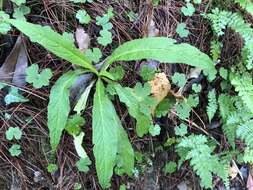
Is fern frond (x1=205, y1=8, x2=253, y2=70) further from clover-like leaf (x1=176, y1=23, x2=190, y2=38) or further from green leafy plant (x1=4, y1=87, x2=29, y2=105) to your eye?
green leafy plant (x1=4, y1=87, x2=29, y2=105)

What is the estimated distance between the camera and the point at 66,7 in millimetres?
2701

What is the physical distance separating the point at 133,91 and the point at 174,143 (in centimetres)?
50

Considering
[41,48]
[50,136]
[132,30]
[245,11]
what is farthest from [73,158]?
[245,11]

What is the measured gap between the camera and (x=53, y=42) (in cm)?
237

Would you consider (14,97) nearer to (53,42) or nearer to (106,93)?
(53,42)

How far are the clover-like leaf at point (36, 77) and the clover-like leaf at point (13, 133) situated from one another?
27cm

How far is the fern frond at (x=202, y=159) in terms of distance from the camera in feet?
8.66

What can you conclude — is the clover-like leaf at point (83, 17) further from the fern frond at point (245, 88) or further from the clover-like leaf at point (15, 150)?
the fern frond at point (245, 88)

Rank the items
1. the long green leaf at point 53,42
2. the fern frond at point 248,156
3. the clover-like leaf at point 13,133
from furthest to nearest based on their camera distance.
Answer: the fern frond at point 248,156 < the clover-like leaf at point 13,133 < the long green leaf at point 53,42

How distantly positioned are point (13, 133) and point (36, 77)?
350 mm

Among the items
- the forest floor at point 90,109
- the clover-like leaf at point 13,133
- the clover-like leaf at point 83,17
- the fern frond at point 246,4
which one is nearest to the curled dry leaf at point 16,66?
the forest floor at point 90,109

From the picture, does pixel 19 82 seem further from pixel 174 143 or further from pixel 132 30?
pixel 174 143

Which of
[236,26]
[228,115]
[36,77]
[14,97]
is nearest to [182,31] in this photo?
[236,26]

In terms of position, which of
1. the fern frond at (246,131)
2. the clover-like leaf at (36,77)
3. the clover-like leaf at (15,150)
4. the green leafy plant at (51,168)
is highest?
the clover-like leaf at (36,77)
